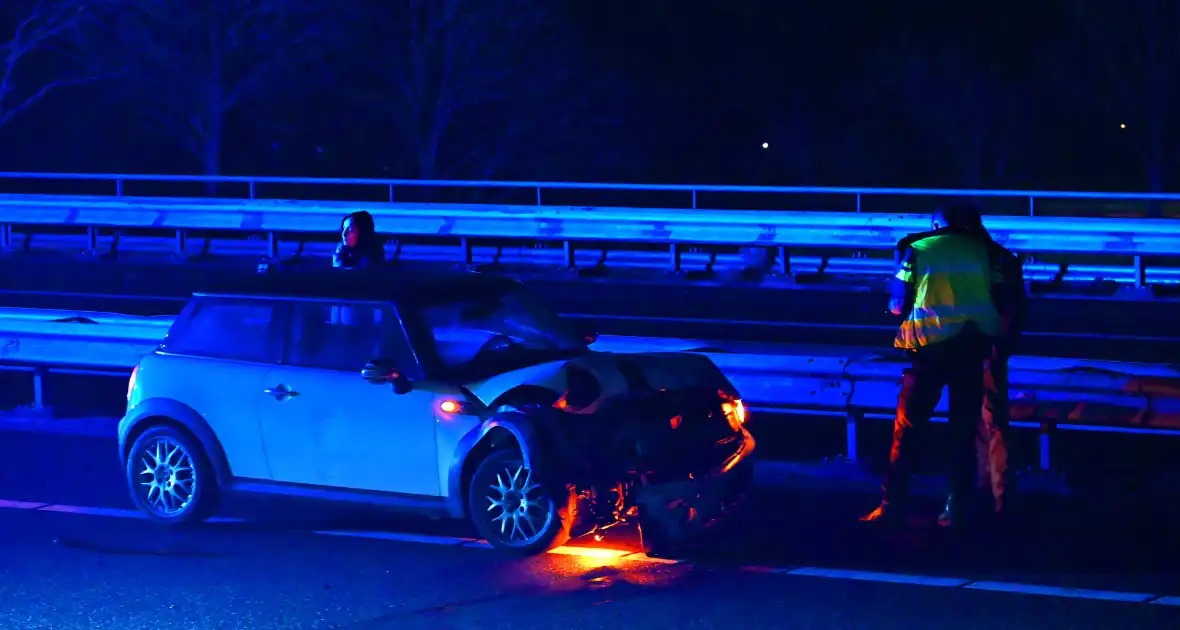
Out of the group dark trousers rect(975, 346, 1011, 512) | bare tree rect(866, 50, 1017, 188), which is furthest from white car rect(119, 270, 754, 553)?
bare tree rect(866, 50, 1017, 188)

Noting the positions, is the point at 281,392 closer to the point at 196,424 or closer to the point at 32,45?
the point at 196,424

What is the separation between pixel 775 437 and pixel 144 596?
18.0ft

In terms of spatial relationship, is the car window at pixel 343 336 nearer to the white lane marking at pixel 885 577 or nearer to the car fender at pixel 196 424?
the car fender at pixel 196 424

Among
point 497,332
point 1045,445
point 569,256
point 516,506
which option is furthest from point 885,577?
point 569,256

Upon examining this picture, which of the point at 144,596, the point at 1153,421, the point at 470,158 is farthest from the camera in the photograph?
the point at 470,158

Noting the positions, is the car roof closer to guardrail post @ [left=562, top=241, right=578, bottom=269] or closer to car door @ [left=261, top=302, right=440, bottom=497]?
car door @ [left=261, top=302, right=440, bottom=497]

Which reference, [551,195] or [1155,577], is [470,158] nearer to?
[551,195]

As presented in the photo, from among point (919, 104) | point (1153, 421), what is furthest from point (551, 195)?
point (1153, 421)

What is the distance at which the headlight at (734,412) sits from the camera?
27.6ft

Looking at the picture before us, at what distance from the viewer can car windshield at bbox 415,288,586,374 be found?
336 inches

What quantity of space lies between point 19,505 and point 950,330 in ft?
16.6

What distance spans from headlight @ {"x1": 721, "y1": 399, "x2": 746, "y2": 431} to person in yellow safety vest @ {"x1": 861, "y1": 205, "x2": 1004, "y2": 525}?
2.76 ft

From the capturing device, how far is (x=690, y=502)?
798 centimetres

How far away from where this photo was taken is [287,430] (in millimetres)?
8656
